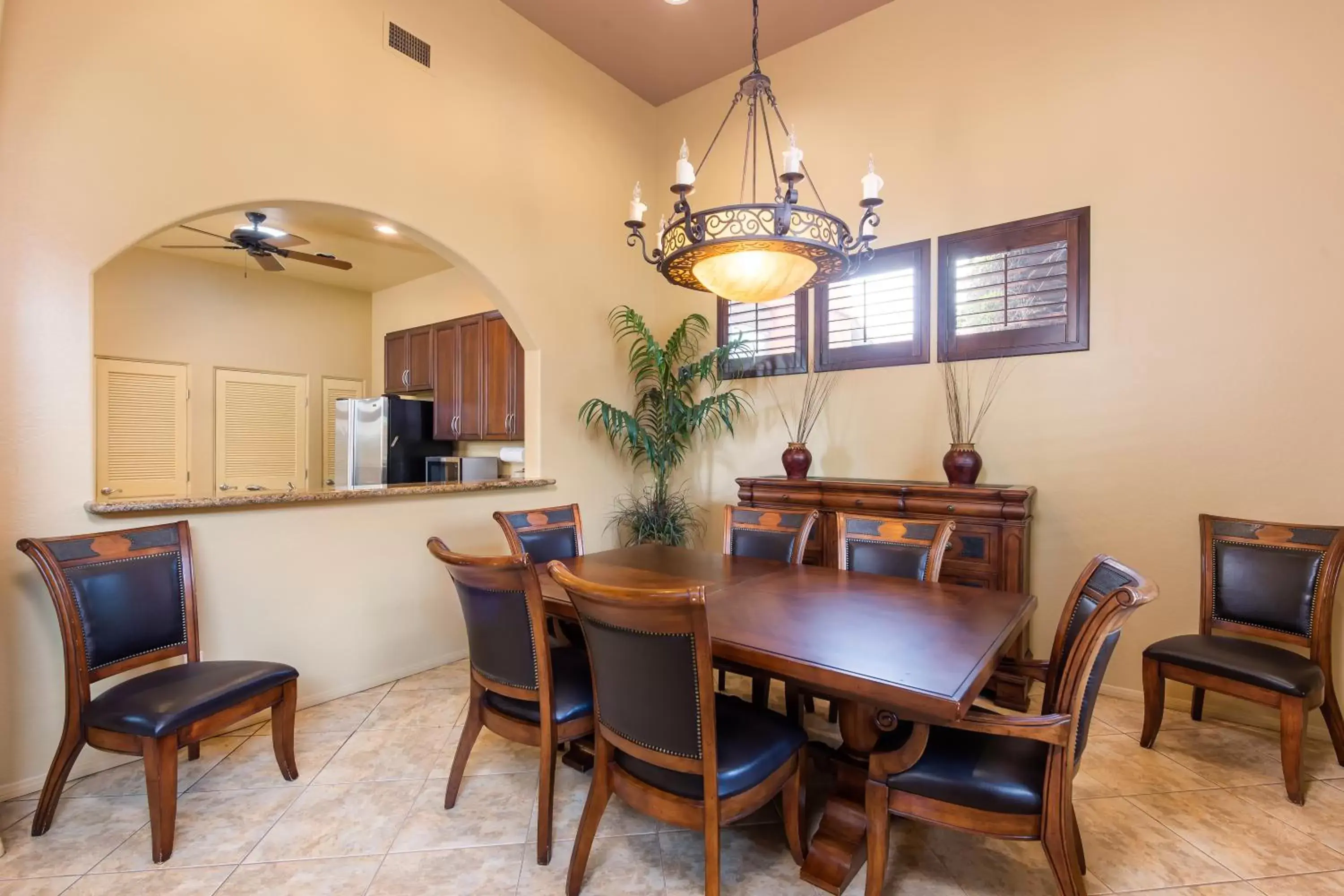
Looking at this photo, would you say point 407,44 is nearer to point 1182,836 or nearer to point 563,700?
point 563,700

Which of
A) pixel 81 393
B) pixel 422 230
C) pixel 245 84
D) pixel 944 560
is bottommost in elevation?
pixel 944 560

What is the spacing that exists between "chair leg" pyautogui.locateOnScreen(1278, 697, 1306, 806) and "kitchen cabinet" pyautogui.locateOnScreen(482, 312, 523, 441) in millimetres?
4495

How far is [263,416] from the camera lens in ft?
18.4

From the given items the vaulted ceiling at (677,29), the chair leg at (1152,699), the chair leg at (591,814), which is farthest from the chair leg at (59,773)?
the vaulted ceiling at (677,29)

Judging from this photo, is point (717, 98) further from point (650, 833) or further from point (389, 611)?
point (650, 833)

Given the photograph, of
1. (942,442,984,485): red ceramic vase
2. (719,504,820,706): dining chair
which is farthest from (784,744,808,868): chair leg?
(942,442,984,485): red ceramic vase

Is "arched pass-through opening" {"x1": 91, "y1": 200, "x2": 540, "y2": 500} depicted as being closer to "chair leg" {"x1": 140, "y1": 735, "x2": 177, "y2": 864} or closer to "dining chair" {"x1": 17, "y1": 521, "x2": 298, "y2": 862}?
"dining chair" {"x1": 17, "y1": 521, "x2": 298, "y2": 862}

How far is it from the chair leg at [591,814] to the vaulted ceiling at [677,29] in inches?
163

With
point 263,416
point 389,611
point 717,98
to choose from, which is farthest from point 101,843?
point 717,98

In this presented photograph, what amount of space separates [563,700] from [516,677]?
0.18 metres

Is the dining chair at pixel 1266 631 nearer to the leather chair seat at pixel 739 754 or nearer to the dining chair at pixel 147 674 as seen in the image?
the leather chair seat at pixel 739 754

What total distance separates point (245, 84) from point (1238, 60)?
4.62 m

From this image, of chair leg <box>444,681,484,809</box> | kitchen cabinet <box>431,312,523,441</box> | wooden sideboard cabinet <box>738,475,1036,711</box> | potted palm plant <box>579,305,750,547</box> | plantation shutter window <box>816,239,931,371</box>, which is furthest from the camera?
kitchen cabinet <box>431,312,523,441</box>

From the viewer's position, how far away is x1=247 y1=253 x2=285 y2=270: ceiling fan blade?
412 centimetres
